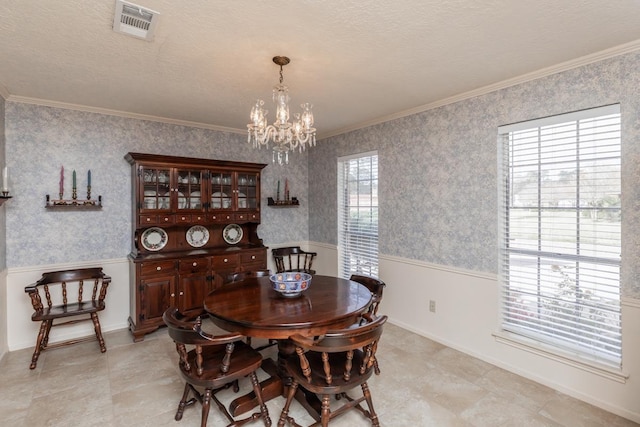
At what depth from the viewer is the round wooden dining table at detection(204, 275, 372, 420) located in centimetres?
204

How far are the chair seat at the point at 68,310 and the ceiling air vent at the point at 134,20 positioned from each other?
2620 millimetres

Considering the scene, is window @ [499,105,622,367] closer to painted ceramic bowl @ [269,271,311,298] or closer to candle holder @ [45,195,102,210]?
painted ceramic bowl @ [269,271,311,298]

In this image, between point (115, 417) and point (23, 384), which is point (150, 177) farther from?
point (115, 417)

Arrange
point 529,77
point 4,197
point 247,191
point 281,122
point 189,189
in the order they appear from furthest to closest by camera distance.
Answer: point 247,191
point 189,189
point 4,197
point 529,77
point 281,122

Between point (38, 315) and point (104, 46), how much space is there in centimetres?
255

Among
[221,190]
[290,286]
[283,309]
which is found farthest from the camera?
[221,190]

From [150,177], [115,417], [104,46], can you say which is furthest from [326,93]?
[115,417]

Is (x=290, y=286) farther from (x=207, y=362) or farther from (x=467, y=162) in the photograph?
(x=467, y=162)

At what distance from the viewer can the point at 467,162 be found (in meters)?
3.26


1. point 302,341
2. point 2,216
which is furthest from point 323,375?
point 2,216

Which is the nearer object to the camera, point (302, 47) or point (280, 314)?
point (280, 314)

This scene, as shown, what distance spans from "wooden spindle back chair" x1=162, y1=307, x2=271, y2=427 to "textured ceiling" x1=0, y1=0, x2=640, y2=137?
6.14 ft

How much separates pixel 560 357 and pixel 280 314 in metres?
2.32

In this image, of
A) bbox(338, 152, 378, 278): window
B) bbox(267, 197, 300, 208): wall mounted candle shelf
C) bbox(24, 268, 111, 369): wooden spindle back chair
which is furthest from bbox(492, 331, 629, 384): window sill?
bbox(24, 268, 111, 369): wooden spindle back chair
